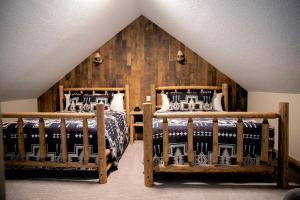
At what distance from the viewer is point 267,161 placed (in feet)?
7.37

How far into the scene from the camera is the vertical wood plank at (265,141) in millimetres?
2199

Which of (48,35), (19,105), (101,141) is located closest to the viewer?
(101,141)

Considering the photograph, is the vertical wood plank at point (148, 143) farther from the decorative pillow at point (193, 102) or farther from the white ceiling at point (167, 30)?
the decorative pillow at point (193, 102)

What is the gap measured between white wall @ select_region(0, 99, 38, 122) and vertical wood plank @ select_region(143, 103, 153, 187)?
2.54 meters

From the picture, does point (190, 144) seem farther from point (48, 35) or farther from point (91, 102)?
point (91, 102)

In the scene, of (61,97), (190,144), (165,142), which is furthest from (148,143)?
(61,97)

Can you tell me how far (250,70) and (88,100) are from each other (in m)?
2.57

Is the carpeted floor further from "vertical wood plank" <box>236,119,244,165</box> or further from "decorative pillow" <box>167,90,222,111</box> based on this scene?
"decorative pillow" <box>167,90,222,111</box>

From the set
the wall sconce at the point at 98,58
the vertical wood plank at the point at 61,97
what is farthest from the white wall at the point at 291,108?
the vertical wood plank at the point at 61,97

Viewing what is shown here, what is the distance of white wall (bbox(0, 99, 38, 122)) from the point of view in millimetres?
3650

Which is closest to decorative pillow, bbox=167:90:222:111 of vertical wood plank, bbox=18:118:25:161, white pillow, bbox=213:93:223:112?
white pillow, bbox=213:93:223:112

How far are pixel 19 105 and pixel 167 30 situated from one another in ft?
9.24

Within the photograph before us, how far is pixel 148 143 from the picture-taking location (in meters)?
2.24

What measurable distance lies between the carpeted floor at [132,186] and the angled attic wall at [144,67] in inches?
80.3
